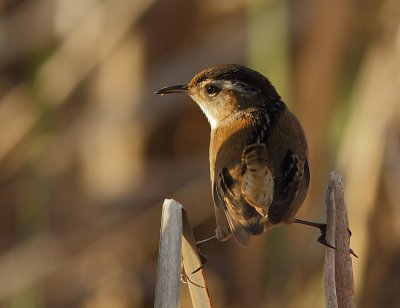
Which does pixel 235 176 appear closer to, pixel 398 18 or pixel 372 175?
pixel 372 175

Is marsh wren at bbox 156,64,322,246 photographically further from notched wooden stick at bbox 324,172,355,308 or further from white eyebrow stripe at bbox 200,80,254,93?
notched wooden stick at bbox 324,172,355,308

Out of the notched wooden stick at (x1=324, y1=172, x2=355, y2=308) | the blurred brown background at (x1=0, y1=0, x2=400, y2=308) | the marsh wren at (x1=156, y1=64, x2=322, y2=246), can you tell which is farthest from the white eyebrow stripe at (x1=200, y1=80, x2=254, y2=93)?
the notched wooden stick at (x1=324, y1=172, x2=355, y2=308)

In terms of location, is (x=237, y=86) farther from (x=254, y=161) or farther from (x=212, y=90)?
(x=254, y=161)

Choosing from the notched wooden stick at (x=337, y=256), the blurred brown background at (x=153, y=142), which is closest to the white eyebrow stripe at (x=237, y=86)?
the blurred brown background at (x=153, y=142)

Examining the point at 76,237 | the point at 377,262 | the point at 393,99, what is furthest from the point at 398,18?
the point at 76,237

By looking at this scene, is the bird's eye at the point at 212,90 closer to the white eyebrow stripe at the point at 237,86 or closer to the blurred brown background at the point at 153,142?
the white eyebrow stripe at the point at 237,86

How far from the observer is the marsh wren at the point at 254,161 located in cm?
279

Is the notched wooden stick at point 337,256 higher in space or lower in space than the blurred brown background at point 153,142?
lower

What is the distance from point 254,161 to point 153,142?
2.24 m

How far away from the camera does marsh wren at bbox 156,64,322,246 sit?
2.79 metres

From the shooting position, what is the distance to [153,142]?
508cm

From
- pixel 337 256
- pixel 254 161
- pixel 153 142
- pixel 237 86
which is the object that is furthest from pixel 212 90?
pixel 153 142

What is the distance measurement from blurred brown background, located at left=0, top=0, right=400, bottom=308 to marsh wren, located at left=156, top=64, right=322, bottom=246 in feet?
2.14

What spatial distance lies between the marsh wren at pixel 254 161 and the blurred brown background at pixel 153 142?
2.14 ft
